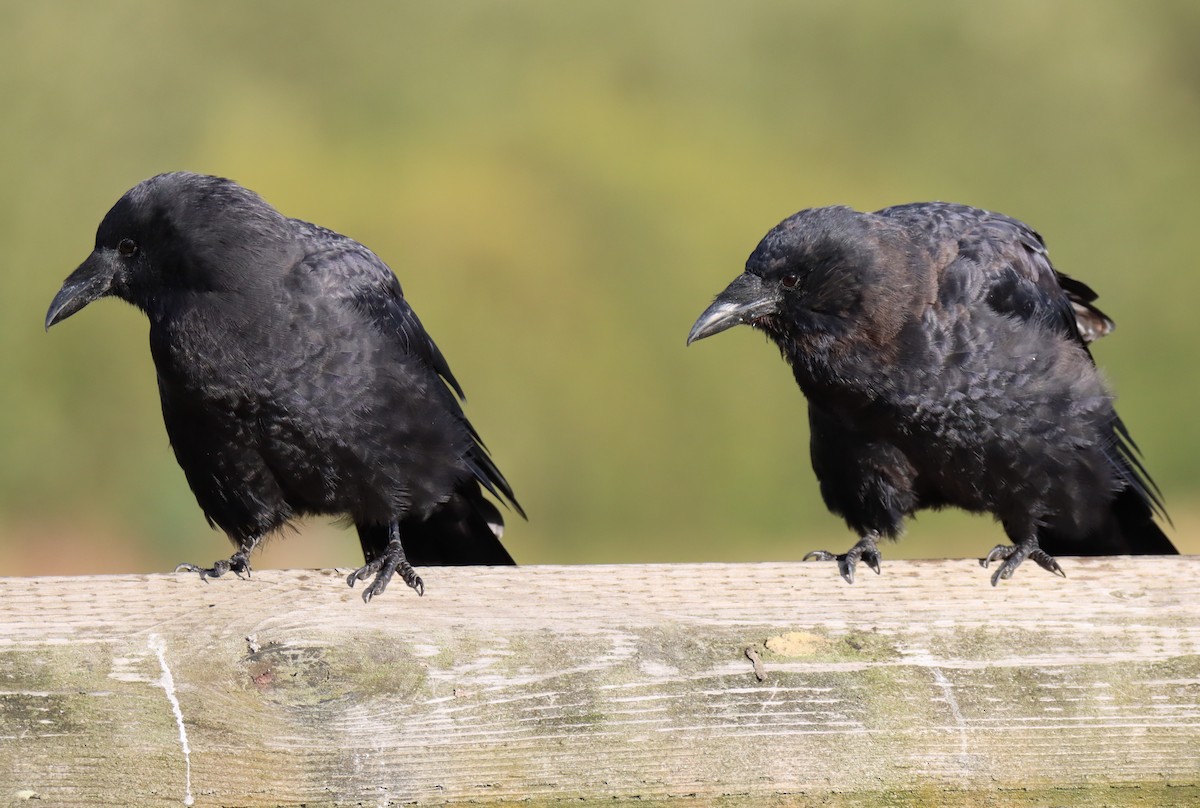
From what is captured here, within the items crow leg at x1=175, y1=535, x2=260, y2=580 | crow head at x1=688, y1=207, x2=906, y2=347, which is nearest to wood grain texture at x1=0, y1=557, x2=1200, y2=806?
crow leg at x1=175, y1=535, x2=260, y2=580

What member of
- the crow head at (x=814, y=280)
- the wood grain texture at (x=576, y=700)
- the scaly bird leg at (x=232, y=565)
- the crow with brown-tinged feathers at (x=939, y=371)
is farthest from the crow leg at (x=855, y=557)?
the scaly bird leg at (x=232, y=565)

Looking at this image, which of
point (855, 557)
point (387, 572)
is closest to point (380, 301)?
point (387, 572)

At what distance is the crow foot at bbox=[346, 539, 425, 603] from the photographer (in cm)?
273

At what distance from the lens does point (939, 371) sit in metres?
3.95

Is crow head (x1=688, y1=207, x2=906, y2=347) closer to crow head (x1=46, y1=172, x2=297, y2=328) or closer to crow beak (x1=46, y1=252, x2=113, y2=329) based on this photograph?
crow head (x1=46, y1=172, x2=297, y2=328)

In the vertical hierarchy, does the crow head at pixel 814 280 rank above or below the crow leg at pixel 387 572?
above

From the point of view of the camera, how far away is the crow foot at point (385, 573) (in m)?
2.73

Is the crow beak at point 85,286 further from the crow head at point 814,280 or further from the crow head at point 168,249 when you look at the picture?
the crow head at point 814,280

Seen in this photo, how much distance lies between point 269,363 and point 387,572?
903 millimetres

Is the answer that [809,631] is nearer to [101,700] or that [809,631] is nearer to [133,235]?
[101,700]

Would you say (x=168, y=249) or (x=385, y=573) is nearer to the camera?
(x=385, y=573)

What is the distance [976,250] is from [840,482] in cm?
83

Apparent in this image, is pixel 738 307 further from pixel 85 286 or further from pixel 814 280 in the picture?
pixel 85 286

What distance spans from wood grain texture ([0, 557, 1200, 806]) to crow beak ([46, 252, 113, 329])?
143 centimetres
